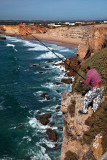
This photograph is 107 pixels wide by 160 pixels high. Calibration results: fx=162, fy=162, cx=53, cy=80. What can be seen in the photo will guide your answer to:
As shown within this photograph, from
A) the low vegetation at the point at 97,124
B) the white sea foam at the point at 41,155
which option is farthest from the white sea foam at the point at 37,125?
the low vegetation at the point at 97,124

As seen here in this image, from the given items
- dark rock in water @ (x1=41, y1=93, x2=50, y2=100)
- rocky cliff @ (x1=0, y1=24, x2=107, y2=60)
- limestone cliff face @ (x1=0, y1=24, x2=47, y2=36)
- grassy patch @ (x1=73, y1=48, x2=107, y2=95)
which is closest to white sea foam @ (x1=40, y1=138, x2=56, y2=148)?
grassy patch @ (x1=73, y1=48, x2=107, y2=95)

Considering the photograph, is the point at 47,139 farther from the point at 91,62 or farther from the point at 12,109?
the point at 91,62

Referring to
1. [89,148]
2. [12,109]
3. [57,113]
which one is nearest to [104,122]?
[89,148]

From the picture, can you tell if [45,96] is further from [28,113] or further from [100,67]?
[100,67]

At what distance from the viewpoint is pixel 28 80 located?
2758cm

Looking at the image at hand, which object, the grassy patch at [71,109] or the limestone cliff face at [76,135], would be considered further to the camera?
the grassy patch at [71,109]

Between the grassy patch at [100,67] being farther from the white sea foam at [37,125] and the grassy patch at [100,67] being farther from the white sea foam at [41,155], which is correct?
the white sea foam at [37,125]

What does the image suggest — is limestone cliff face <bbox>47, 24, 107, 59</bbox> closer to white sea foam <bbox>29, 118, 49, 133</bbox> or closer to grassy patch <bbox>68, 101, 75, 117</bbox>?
white sea foam <bbox>29, 118, 49, 133</bbox>

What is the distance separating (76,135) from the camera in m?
5.84

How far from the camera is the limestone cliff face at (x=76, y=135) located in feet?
16.0

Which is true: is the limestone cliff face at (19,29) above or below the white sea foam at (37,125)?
above

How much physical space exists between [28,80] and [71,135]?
72.2 feet

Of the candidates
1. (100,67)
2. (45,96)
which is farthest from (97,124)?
(45,96)

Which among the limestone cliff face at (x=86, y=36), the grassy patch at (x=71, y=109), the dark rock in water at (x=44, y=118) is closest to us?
the grassy patch at (x=71, y=109)
